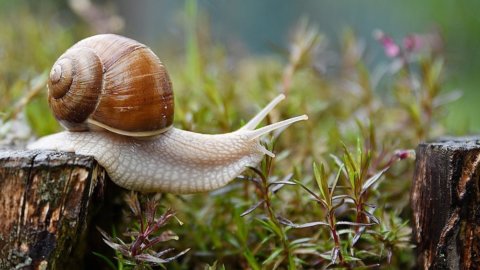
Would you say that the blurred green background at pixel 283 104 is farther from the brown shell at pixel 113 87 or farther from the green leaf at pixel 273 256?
the brown shell at pixel 113 87

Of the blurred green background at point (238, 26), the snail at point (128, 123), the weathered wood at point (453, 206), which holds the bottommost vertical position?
the weathered wood at point (453, 206)

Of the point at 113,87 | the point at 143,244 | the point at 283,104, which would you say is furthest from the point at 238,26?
Result: the point at 143,244

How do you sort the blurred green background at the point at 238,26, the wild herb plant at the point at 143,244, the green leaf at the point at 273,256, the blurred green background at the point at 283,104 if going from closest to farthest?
the wild herb plant at the point at 143,244, the green leaf at the point at 273,256, the blurred green background at the point at 283,104, the blurred green background at the point at 238,26

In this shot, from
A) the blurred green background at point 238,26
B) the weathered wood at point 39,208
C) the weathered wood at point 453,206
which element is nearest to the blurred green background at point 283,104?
the blurred green background at point 238,26

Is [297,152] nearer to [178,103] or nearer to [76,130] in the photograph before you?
[178,103]

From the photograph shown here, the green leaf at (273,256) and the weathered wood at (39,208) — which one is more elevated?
the weathered wood at (39,208)

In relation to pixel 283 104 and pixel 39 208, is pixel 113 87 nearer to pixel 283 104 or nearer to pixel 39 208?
pixel 39 208

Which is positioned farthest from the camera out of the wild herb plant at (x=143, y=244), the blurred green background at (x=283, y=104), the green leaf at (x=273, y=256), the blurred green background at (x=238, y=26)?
the blurred green background at (x=238, y=26)

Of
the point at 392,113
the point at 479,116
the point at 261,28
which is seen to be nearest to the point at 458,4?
the point at 479,116

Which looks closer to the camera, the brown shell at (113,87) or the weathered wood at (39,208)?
the weathered wood at (39,208)
